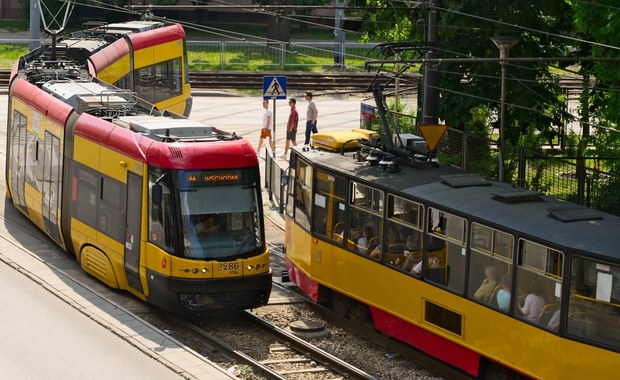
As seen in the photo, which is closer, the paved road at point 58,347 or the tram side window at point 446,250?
the paved road at point 58,347

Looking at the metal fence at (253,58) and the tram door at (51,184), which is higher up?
the metal fence at (253,58)

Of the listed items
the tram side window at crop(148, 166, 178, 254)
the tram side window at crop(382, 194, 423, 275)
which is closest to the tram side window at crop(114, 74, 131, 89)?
the tram side window at crop(148, 166, 178, 254)

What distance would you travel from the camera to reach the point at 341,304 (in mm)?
20125

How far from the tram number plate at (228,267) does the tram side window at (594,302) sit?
18.9 ft

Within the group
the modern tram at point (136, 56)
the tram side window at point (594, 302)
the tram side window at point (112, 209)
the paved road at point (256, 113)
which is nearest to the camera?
the tram side window at point (594, 302)

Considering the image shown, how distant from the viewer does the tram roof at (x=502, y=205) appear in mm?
14984

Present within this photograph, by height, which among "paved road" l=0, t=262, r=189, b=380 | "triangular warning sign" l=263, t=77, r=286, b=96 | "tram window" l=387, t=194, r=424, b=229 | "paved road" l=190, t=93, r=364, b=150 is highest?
"triangular warning sign" l=263, t=77, r=286, b=96

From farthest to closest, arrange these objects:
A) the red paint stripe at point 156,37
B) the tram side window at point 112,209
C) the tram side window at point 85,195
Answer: the red paint stripe at point 156,37 → the tram side window at point 85,195 → the tram side window at point 112,209

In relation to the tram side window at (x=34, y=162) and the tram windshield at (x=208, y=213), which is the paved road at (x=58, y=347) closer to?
the tram windshield at (x=208, y=213)

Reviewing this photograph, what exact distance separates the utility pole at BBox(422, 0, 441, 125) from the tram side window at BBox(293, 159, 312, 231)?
14.0 ft

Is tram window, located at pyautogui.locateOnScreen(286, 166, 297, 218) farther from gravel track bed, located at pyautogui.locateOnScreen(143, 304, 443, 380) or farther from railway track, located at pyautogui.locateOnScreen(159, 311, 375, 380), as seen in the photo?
railway track, located at pyautogui.locateOnScreen(159, 311, 375, 380)

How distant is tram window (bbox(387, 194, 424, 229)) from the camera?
17547 millimetres

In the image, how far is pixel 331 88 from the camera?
1948 inches

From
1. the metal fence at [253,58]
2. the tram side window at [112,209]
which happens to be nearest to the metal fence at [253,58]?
the metal fence at [253,58]
